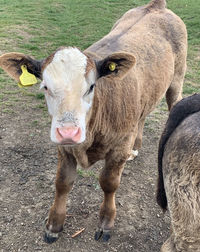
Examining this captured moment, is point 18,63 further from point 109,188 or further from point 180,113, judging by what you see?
point 109,188

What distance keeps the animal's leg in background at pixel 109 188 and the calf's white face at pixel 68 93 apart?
96cm

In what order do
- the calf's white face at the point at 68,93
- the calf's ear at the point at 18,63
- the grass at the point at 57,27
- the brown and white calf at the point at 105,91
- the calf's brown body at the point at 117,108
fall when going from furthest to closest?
1. the grass at the point at 57,27
2. the calf's brown body at the point at 117,108
3. the calf's ear at the point at 18,63
4. the brown and white calf at the point at 105,91
5. the calf's white face at the point at 68,93

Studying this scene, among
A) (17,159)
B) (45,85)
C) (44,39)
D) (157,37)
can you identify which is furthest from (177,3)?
(45,85)

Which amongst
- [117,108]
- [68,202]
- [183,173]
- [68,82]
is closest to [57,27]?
[68,202]

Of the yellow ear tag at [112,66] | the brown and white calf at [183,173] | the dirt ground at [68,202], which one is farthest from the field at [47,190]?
the yellow ear tag at [112,66]

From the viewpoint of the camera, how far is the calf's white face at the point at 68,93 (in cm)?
255

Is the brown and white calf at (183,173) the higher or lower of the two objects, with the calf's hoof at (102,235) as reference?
higher

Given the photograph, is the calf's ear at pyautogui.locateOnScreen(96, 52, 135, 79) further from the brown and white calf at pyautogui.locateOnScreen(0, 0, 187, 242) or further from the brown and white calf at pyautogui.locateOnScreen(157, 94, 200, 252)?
the brown and white calf at pyautogui.locateOnScreen(157, 94, 200, 252)

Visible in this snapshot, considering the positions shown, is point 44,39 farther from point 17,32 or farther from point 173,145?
point 173,145

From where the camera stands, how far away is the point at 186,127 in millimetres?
2570

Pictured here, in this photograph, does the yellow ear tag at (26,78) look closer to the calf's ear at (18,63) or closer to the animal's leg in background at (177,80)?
the calf's ear at (18,63)

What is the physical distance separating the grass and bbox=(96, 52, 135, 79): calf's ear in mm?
3364

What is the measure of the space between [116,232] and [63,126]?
1901 mm

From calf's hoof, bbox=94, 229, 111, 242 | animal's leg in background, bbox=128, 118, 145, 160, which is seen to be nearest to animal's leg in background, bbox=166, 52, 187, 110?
animal's leg in background, bbox=128, 118, 145, 160
